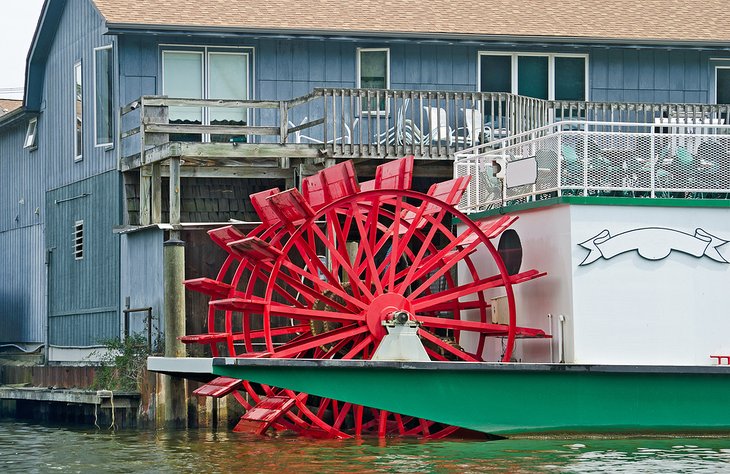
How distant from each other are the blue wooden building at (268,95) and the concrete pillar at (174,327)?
2.46 ft

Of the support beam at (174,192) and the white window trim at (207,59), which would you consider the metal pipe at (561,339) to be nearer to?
the support beam at (174,192)

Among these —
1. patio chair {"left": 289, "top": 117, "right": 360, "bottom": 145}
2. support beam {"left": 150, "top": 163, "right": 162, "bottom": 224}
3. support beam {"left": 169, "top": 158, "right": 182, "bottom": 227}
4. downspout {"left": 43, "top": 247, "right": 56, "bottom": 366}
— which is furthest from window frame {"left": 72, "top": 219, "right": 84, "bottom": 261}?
support beam {"left": 169, "top": 158, "right": 182, "bottom": 227}

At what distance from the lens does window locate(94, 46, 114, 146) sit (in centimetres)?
2512

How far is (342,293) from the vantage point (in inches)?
770

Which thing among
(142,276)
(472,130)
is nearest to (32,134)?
(142,276)

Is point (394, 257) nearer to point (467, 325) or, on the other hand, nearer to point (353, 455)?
point (467, 325)

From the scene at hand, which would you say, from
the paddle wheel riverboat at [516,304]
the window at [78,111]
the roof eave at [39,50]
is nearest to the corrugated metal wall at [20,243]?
the roof eave at [39,50]

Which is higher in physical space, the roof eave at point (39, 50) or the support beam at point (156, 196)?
the roof eave at point (39, 50)

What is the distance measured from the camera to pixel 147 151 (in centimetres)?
2267

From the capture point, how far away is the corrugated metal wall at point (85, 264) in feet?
80.6

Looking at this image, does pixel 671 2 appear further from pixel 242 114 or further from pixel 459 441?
pixel 459 441

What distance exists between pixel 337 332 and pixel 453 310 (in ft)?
6.47

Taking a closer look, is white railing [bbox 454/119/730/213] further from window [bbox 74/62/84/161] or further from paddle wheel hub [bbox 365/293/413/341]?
window [bbox 74/62/84/161]

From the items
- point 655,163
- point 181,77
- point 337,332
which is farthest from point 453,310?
point 181,77
